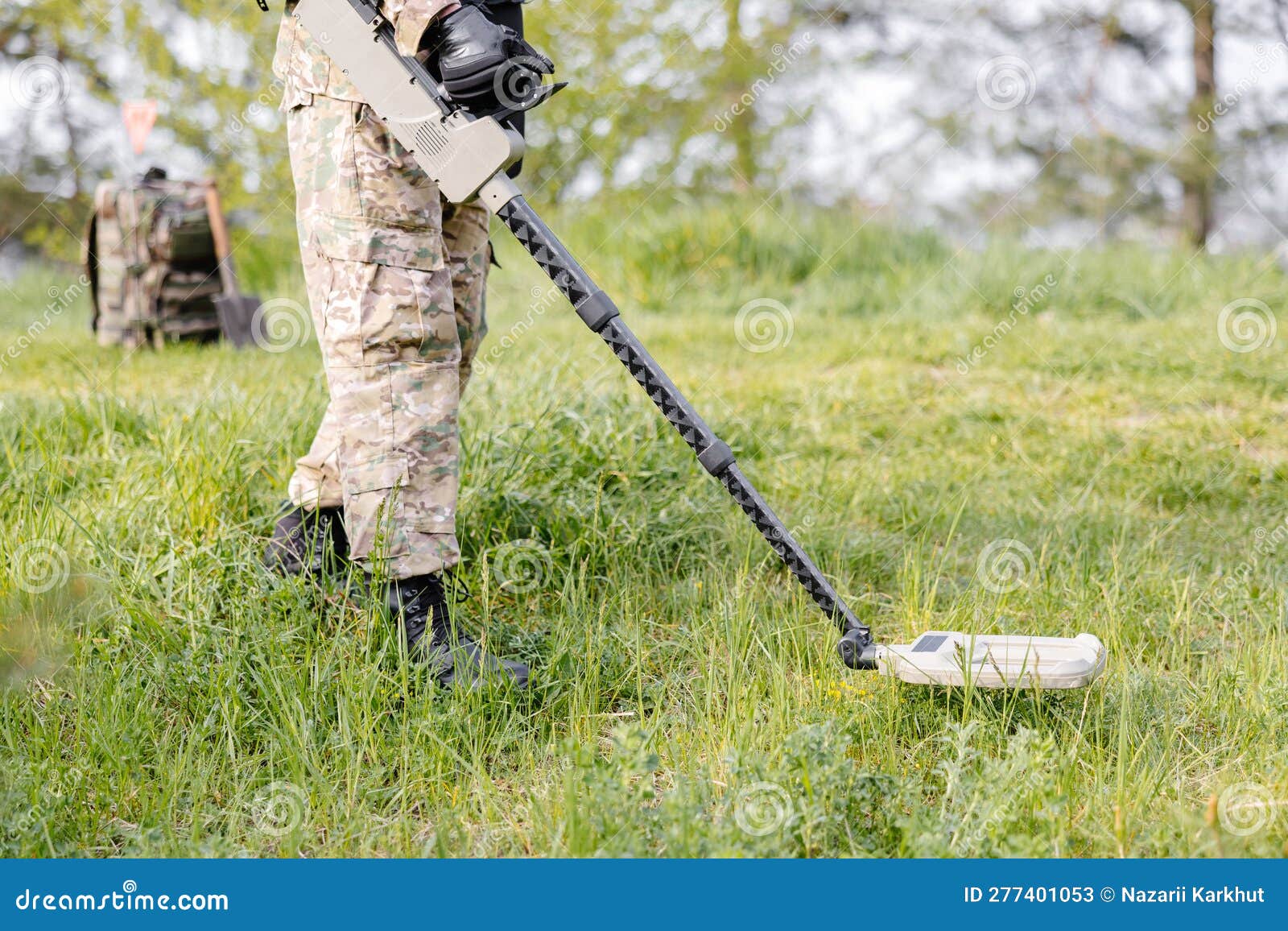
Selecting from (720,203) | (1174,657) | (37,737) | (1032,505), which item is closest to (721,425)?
(1032,505)

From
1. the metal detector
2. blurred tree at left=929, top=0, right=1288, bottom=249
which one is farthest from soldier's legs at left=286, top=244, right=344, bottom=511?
blurred tree at left=929, top=0, right=1288, bottom=249

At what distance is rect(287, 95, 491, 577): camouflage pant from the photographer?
7.52ft

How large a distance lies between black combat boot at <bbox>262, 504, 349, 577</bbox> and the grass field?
0.23 ft

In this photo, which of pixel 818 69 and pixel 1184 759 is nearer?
pixel 1184 759

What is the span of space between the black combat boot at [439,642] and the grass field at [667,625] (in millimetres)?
54

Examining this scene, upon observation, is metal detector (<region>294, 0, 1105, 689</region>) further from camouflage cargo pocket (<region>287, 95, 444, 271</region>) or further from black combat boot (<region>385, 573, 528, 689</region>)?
black combat boot (<region>385, 573, 528, 689</region>)

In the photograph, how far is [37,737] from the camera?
2.13m

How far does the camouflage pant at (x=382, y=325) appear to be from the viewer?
2293 mm

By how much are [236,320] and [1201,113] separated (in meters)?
8.34

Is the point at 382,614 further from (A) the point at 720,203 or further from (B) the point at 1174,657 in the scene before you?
(A) the point at 720,203

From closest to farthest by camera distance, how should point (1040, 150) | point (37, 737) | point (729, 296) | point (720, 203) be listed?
1. point (37, 737)
2. point (729, 296)
3. point (720, 203)
4. point (1040, 150)

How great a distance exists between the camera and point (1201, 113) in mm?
9969

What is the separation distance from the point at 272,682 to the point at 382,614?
0.80ft
